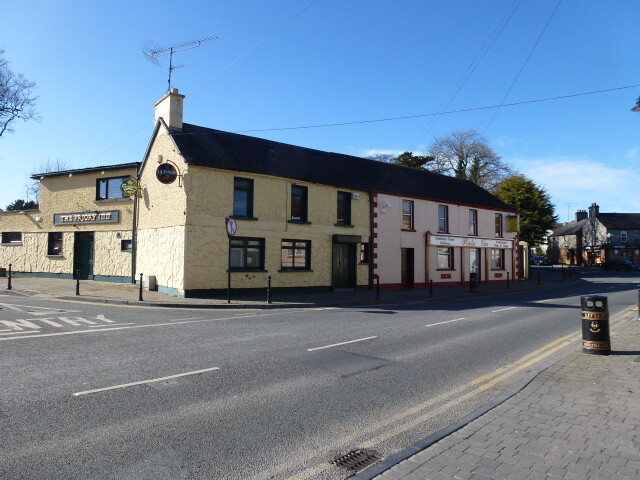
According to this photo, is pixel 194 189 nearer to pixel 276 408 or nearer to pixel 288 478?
pixel 276 408

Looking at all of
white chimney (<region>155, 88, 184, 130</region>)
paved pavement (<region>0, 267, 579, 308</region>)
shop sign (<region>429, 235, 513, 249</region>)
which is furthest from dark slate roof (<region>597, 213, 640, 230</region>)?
white chimney (<region>155, 88, 184, 130</region>)

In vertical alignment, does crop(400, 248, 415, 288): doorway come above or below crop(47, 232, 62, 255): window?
below

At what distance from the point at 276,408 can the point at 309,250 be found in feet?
51.9

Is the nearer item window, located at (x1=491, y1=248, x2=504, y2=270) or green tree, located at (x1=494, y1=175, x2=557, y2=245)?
window, located at (x1=491, y1=248, x2=504, y2=270)

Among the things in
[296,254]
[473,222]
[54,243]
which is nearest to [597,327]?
[296,254]

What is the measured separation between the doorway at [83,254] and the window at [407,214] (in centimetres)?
1800

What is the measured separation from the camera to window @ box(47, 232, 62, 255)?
23.9 m

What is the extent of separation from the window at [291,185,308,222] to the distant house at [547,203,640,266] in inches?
2427

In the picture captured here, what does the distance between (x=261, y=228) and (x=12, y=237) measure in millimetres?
17102

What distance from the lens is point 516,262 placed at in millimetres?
33688

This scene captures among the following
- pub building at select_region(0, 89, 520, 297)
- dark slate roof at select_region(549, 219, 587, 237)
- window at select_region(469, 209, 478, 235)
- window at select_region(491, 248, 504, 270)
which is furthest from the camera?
dark slate roof at select_region(549, 219, 587, 237)

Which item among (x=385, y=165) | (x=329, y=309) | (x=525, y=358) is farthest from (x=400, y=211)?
(x=525, y=358)

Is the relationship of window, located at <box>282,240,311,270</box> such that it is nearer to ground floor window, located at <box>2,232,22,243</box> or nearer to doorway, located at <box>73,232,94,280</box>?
doorway, located at <box>73,232,94,280</box>

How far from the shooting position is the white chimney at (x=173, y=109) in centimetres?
1934
